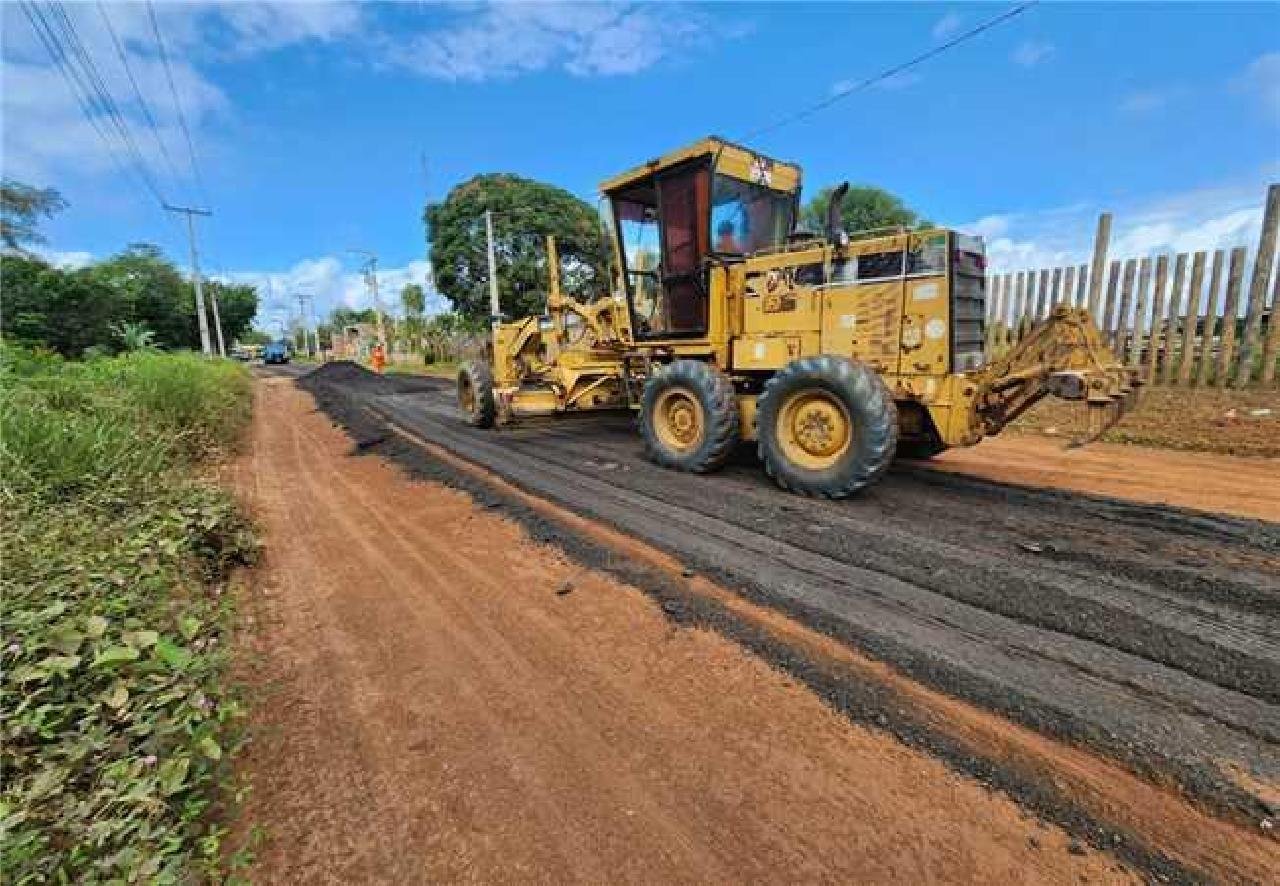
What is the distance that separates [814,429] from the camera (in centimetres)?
480

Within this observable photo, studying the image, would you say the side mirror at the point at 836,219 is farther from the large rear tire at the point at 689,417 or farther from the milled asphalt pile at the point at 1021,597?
the milled asphalt pile at the point at 1021,597

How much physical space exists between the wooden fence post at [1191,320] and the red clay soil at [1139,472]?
245 centimetres

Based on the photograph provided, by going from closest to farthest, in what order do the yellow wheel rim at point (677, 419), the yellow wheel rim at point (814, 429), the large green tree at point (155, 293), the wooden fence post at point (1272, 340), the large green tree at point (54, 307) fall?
the yellow wheel rim at point (814, 429)
the yellow wheel rim at point (677, 419)
the wooden fence post at point (1272, 340)
the large green tree at point (54, 307)
the large green tree at point (155, 293)

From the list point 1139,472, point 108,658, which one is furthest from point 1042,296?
point 108,658

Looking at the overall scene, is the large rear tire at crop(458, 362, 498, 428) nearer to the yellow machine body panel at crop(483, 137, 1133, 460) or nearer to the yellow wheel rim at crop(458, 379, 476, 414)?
the yellow wheel rim at crop(458, 379, 476, 414)

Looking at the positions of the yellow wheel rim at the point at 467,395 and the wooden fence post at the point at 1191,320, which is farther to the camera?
the yellow wheel rim at the point at 467,395

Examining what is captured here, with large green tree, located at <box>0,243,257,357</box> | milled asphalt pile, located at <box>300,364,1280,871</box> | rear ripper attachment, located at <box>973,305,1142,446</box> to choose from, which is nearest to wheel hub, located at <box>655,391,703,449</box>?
milled asphalt pile, located at <box>300,364,1280,871</box>

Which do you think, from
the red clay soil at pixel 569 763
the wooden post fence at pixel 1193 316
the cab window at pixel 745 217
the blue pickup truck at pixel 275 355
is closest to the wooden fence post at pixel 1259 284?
the wooden post fence at pixel 1193 316

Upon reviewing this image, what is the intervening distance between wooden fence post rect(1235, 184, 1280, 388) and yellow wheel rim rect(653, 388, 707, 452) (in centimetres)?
703

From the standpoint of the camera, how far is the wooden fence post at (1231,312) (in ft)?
23.4

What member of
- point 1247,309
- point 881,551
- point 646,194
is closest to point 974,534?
point 881,551

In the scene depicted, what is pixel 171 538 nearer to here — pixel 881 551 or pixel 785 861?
pixel 785 861

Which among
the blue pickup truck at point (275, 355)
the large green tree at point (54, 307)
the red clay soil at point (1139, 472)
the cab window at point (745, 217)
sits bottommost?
the red clay soil at point (1139, 472)

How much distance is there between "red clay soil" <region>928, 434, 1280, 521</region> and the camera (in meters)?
4.35
